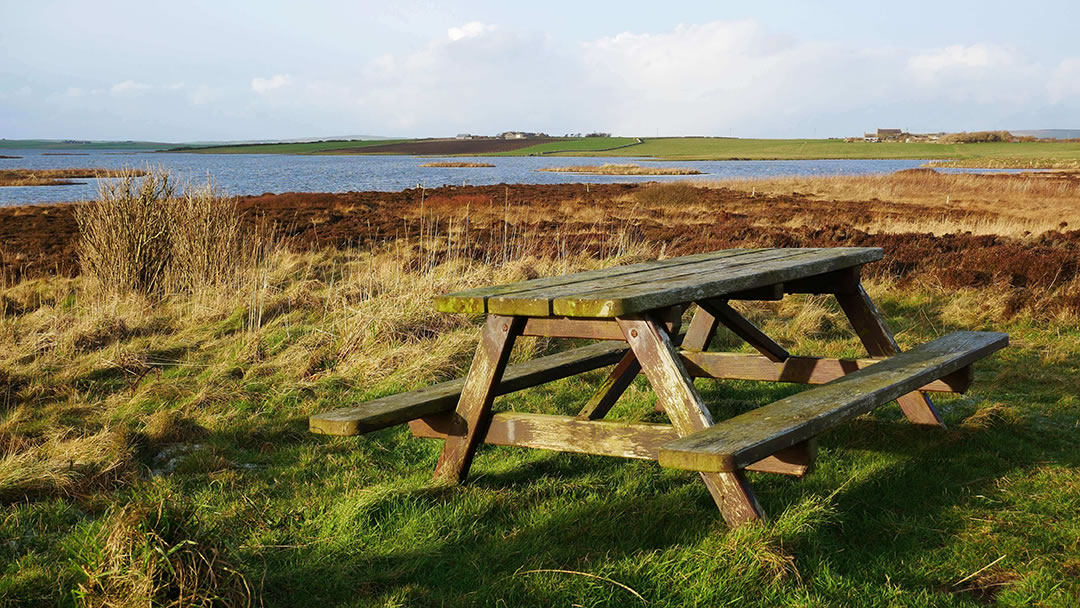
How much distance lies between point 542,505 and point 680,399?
0.79m

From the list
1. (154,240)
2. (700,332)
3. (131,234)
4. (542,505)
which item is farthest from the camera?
(154,240)

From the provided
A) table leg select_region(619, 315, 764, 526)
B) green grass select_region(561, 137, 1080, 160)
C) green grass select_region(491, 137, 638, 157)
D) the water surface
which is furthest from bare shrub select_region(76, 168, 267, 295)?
green grass select_region(491, 137, 638, 157)

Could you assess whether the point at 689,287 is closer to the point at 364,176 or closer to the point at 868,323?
the point at 868,323

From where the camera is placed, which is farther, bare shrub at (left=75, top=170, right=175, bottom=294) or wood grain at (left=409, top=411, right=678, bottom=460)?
bare shrub at (left=75, top=170, right=175, bottom=294)

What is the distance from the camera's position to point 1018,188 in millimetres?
31391

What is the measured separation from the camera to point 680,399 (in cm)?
323

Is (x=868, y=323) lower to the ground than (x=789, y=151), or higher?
lower

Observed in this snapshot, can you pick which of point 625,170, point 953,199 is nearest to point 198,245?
point 953,199

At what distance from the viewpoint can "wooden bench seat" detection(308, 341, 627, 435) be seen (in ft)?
11.6

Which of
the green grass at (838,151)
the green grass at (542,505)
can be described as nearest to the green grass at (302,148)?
the green grass at (838,151)

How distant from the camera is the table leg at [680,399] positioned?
313cm

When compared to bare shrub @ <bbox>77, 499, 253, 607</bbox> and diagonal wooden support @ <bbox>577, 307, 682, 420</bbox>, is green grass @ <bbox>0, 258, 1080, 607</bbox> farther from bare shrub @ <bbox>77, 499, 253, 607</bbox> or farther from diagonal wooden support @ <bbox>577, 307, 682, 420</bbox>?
diagonal wooden support @ <bbox>577, 307, 682, 420</bbox>

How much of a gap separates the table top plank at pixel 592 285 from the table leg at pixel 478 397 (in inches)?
6.2

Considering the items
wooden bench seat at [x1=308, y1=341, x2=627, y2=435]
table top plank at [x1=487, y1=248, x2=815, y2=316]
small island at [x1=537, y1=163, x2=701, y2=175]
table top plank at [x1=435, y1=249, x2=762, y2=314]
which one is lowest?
wooden bench seat at [x1=308, y1=341, x2=627, y2=435]
